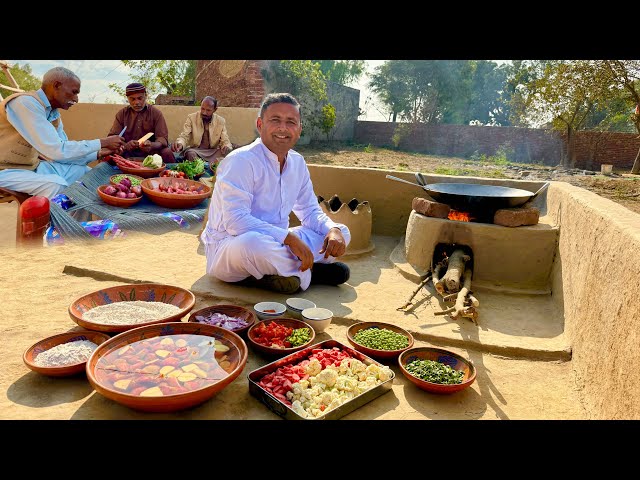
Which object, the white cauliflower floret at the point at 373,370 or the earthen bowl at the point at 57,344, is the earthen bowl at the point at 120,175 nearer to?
the earthen bowl at the point at 57,344

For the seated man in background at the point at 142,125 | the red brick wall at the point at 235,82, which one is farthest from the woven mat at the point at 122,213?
the red brick wall at the point at 235,82

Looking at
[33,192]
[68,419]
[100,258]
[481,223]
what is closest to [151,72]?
[33,192]

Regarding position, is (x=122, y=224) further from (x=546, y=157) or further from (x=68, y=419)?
(x=546, y=157)

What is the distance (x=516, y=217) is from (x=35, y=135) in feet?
15.8

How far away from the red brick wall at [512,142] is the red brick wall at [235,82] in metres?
8.78

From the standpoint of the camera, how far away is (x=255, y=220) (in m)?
3.33

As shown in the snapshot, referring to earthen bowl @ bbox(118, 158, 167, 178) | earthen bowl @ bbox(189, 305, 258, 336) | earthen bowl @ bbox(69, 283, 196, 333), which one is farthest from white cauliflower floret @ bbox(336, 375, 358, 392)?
earthen bowl @ bbox(118, 158, 167, 178)

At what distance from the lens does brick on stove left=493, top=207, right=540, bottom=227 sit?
12.7 feet

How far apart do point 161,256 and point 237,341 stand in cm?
223

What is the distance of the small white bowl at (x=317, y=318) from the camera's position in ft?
9.23

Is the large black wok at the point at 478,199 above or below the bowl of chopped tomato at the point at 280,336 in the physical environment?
above

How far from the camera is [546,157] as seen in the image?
17.7 meters

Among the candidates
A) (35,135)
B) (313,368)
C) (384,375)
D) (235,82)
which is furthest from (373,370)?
(235,82)

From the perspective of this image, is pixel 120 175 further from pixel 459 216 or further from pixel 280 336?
pixel 459 216
